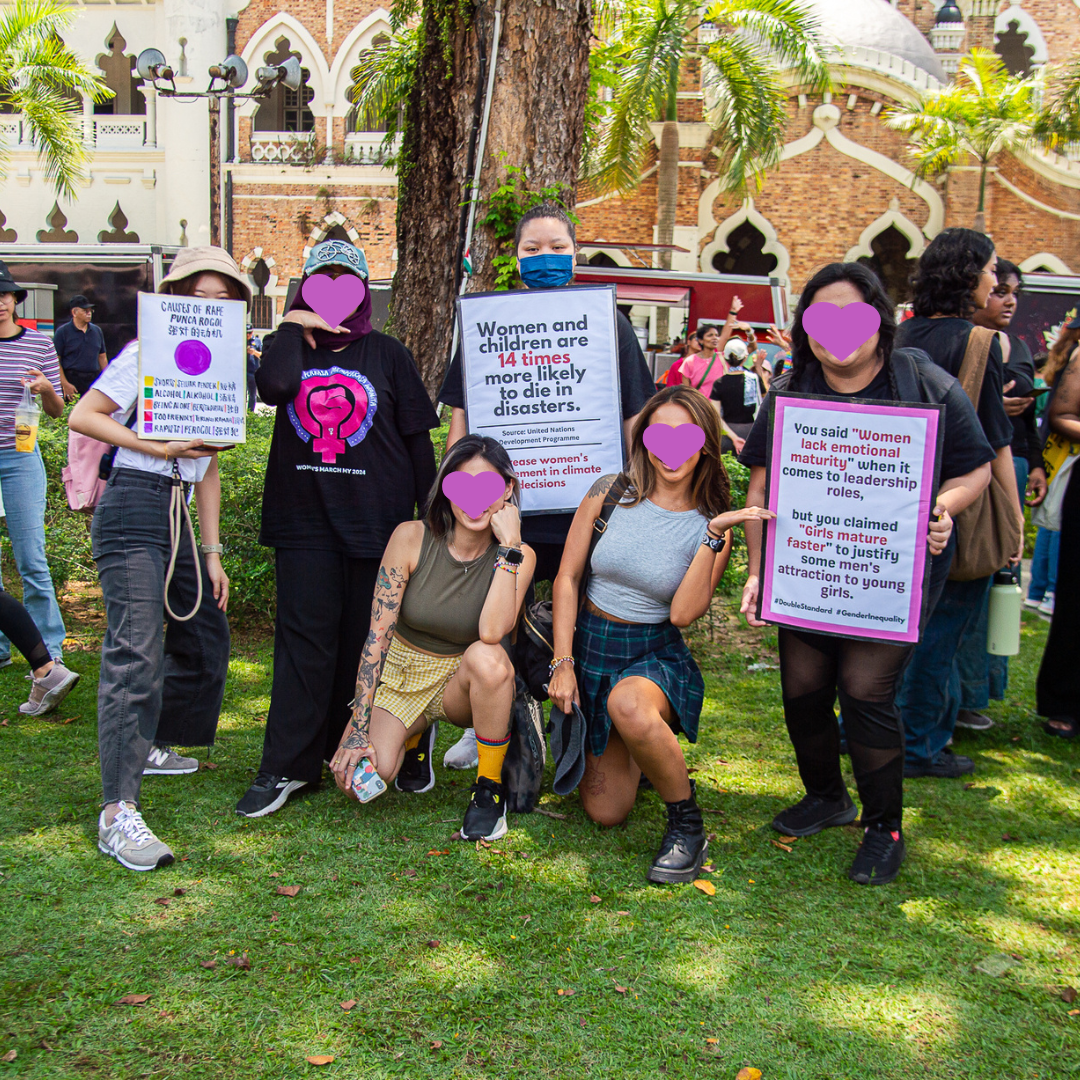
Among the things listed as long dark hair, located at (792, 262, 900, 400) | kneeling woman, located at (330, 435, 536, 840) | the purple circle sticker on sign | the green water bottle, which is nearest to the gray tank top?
kneeling woman, located at (330, 435, 536, 840)

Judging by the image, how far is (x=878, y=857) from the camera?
137 inches

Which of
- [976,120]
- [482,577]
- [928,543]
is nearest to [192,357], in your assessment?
[482,577]

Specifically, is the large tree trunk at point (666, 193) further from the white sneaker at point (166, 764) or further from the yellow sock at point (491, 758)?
the yellow sock at point (491, 758)

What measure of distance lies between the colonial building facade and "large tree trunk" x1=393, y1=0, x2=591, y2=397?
18951 millimetres

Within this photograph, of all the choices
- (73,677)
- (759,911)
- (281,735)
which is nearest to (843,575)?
(759,911)

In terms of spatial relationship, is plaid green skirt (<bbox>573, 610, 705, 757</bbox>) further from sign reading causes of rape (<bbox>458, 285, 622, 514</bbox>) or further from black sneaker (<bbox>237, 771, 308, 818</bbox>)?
black sneaker (<bbox>237, 771, 308, 818</bbox>)

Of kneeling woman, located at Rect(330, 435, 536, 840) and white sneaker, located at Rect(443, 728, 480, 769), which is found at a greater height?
kneeling woman, located at Rect(330, 435, 536, 840)

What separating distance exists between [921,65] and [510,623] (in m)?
29.5

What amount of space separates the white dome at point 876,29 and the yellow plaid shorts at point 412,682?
89.4 feet

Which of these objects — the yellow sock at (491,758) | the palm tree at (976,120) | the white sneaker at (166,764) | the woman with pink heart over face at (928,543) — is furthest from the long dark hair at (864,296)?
the palm tree at (976,120)

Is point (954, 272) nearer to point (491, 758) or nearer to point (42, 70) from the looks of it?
point (491, 758)

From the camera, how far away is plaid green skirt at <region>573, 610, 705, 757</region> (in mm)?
3627

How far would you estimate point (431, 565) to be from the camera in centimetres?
375
